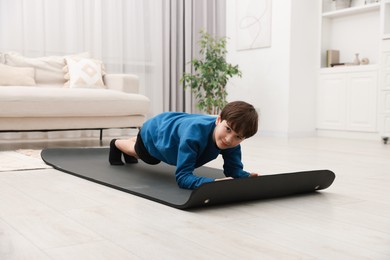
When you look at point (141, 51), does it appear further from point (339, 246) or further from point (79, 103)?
point (339, 246)

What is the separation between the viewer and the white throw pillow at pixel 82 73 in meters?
4.21

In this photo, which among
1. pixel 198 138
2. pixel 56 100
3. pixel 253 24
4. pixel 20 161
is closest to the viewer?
pixel 198 138

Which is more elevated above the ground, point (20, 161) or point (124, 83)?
point (124, 83)

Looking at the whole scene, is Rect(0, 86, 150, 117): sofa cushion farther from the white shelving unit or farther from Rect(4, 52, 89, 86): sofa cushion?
the white shelving unit

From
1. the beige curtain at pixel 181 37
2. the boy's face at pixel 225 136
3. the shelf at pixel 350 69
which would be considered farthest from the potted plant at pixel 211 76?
the boy's face at pixel 225 136

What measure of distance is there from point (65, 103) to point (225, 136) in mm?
2070

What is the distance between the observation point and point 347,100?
15.8 feet

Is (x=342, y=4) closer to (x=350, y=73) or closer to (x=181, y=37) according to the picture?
(x=350, y=73)

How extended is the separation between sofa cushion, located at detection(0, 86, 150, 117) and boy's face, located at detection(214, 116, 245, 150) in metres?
1.98

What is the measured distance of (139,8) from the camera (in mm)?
5215

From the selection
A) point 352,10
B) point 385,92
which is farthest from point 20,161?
point 352,10

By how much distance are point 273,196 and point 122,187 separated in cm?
58

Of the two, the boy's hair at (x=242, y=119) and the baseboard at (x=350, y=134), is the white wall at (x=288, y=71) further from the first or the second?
the boy's hair at (x=242, y=119)

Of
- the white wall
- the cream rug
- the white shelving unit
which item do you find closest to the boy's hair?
the cream rug
